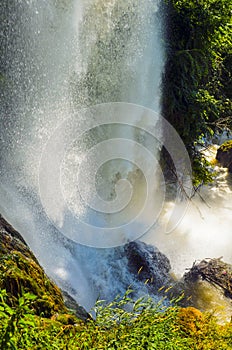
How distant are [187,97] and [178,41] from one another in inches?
55.5

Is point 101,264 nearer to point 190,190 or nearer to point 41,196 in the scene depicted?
point 41,196

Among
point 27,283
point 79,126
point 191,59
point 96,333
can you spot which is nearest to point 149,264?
point 79,126

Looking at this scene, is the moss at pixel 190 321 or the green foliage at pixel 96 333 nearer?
the green foliage at pixel 96 333

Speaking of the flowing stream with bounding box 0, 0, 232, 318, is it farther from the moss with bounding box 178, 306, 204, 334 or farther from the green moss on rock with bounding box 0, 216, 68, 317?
the moss with bounding box 178, 306, 204, 334

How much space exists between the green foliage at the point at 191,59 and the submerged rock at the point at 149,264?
12.0ft

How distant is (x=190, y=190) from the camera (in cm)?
1088

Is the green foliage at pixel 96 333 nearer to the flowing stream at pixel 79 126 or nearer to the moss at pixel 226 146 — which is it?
the flowing stream at pixel 79 126

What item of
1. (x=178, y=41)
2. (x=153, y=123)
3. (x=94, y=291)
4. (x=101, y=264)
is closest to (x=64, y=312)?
(x=94, y=291)

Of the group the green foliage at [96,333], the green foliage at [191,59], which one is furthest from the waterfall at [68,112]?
the green foliage at [96,333]

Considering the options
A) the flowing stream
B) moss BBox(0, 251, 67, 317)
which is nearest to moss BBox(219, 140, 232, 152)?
the flowing stream

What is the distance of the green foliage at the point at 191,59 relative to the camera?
10430 millimetres

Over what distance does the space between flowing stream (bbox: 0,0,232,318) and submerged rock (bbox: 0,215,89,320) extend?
63.7 inches

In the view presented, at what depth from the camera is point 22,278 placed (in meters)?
3.78

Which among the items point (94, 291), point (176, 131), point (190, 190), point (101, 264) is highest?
point (176, 131)
